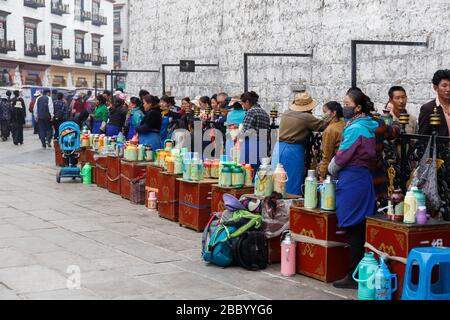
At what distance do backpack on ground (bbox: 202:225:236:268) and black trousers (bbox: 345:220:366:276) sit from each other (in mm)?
1275

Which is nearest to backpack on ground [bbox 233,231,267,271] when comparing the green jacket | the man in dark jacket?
the man in dark jacket

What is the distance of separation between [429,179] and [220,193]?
3196 millimetres

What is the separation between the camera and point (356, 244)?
6.46 m

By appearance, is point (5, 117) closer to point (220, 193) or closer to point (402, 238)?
point (220, 193)

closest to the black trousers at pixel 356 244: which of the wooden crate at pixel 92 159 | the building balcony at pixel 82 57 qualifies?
the wooden crate at pixel 92 159

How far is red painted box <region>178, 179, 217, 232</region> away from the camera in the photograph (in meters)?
9.02

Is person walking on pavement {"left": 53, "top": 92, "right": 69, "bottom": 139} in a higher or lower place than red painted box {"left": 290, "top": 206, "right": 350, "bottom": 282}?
higher

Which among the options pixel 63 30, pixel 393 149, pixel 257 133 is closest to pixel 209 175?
pixel 257 133

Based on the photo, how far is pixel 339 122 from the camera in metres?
7.29

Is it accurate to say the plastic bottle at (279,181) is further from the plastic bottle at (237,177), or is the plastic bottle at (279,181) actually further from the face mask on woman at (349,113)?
the face mask on woman at (349,113)

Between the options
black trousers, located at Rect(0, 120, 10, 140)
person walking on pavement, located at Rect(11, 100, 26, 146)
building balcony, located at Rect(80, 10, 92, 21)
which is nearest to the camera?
person walking on pavement, located at Rect(11, 100, 26, 146)

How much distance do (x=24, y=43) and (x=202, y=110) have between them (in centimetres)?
3176

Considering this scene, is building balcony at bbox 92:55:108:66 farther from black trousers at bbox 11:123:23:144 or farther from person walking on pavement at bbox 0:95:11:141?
black trousers at bbox 11:123:23:144

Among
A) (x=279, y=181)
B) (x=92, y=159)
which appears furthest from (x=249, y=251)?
(x=92, y=159)
